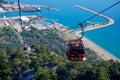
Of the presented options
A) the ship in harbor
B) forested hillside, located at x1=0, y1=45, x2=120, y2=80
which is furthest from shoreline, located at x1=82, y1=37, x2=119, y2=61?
the ship in harbor

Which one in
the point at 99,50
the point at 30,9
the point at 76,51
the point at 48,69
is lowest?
the point at 48,69

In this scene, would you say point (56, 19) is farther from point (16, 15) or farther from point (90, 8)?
point (90, 8)

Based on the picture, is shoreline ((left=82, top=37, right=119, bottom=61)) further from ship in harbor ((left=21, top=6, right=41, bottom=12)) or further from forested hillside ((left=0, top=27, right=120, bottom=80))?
ship in harbor ((left=21, top=6, right=41, bottom=12))

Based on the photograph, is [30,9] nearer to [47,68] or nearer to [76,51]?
[47,68]

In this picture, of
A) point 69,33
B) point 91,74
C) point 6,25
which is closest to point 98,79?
point 91,74

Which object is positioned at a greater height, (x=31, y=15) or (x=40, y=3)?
(x=40, y=3)

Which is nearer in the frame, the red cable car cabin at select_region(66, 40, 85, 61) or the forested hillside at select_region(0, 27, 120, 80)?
the red cable car cabin at select_region(66, 40, 85, 61)

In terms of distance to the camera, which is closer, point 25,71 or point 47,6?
point 25,71

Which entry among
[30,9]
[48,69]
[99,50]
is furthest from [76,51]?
[30,9]
